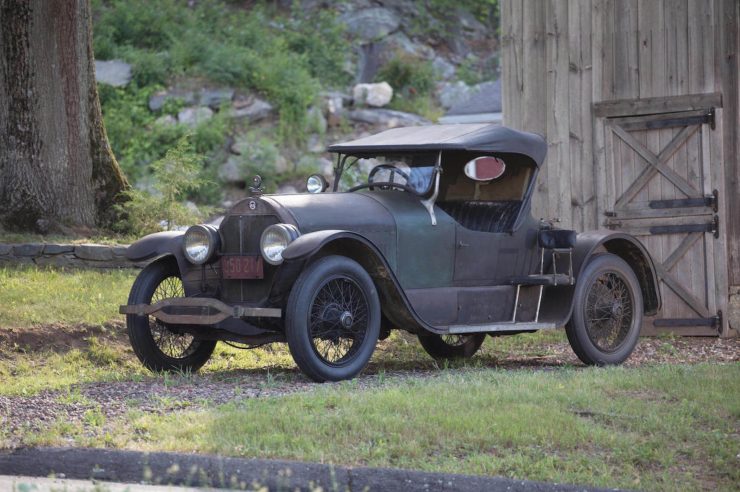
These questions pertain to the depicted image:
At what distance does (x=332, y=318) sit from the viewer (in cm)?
816

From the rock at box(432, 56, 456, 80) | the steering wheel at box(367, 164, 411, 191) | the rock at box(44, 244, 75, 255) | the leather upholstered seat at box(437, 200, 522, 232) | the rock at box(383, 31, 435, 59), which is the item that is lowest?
the rock at box(44, 244, 75, 255)

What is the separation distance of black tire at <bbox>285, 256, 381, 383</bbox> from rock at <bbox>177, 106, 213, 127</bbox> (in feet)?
43.4

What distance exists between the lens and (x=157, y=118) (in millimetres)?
21406

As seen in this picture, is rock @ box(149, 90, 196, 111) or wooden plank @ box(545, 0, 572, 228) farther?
rock @ box(149, 90, 196, 111)

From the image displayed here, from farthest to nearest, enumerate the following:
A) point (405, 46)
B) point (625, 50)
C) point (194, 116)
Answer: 1. point (405, 46)
2. point (194, 116)
3. point (625, 50)

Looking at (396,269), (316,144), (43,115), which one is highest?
(316,144)

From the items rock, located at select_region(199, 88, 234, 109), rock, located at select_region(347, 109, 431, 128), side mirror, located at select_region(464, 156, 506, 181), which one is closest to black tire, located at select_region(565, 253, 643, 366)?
side mirror, located at select_region(464, 156, 506, 181)

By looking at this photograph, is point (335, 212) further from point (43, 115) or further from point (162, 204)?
point (43, 115)

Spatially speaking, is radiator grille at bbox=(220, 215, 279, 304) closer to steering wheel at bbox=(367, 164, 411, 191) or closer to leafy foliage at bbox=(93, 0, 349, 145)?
steering wheel at bbox=(367, 164, 411, 191)

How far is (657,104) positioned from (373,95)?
42.5 feet

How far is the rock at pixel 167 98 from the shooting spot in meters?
21.6

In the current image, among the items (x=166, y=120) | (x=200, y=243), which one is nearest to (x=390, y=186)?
(x=200, y=243)

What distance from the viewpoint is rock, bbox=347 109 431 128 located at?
2331 cm

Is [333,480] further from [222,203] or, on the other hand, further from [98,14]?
[98,14]
